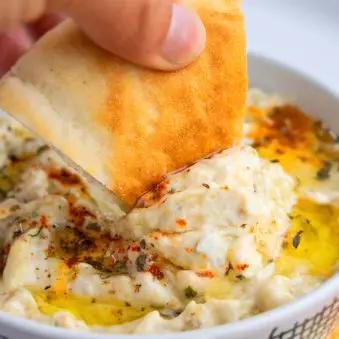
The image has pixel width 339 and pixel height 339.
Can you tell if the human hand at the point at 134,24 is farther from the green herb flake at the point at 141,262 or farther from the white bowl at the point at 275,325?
the white bowl at the point at 275,325

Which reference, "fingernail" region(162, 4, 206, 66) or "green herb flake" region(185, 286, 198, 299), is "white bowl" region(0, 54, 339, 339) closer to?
"green herb flake" region(185, 286, 198, 299)

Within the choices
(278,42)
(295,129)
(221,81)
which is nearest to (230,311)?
(221,81)

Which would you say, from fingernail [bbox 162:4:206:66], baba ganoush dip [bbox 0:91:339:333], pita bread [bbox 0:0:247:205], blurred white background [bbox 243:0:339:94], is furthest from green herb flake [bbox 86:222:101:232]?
blurred white background [bbox 243:0:339:94]

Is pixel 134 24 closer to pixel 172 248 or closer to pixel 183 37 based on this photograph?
pixel 183 37

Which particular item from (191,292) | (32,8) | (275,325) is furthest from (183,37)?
(275,325)

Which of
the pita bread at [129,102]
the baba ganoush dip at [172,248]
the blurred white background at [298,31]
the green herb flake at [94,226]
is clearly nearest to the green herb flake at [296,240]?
the baba ganoush dip at [172,248]

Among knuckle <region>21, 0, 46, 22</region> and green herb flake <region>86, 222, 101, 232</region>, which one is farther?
green herb flake <region>86, 222, 101, 232</region>
